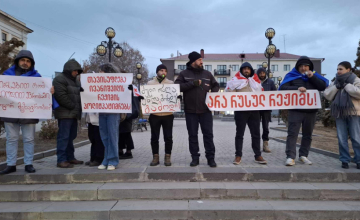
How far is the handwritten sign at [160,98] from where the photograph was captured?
4918 mm

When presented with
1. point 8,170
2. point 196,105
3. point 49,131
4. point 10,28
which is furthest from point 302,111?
point 10,28

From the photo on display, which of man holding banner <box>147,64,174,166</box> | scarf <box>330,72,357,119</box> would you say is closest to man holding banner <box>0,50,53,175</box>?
man holding banner <box>147,64,174,166</box>

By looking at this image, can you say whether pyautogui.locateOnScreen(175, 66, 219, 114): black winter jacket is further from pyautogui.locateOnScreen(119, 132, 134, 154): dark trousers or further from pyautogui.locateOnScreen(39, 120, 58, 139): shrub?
pyautogui.locateOnScreen(39, 120, 58, 139): shrub

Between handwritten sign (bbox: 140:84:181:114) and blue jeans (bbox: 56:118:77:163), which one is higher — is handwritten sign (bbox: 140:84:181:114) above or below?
above

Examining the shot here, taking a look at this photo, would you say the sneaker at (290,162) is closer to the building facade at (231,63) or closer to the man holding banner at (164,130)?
the man holding banner at (164,130)

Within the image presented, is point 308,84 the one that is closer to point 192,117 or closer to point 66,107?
point 192,117

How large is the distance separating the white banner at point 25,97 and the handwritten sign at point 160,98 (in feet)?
6.09

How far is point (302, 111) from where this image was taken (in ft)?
16.6

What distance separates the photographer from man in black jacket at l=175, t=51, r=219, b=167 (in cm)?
482

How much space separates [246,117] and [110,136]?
2.74 meters

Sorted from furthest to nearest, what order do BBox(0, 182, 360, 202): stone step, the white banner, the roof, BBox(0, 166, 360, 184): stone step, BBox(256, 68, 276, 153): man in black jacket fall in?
1. the roof
2. BBox(256, 68, 276, 153): man in black jacket
3. the white banner
4. BBox(0, 166, 360, 184): stone step
5. BBox(0, 182, 360, 202): stone step

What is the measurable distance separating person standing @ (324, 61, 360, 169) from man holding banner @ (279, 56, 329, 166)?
325 mm

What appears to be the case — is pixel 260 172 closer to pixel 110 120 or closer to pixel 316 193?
pixel 316 193

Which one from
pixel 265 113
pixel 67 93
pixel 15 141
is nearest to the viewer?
pixel 15 141
